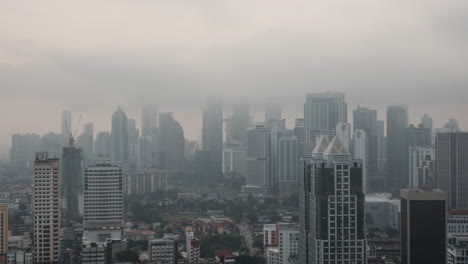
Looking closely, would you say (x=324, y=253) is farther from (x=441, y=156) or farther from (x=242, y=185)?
(x=242, y=185)

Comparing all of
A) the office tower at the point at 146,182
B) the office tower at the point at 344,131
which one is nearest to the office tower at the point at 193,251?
the office tower at the point at 344,131

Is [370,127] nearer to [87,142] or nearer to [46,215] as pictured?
[87,142]

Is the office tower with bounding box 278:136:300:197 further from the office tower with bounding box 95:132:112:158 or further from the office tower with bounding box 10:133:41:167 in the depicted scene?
the office tower with bounding box 10:133:41:167

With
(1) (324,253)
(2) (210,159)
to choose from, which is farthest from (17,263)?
(2) (210,159)

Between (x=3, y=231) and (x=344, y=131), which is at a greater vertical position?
(x=344, y=131)

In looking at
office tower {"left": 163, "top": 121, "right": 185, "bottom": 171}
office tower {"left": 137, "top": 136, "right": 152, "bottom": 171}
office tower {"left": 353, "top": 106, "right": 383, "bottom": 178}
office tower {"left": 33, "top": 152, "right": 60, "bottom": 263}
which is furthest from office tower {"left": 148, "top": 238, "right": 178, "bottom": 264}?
office tower {"left": 163, "top": 121, "right": 185, "bottom": 171}

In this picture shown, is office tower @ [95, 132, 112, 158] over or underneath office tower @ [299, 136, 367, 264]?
over

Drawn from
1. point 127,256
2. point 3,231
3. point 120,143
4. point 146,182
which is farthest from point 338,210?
point 120,143
